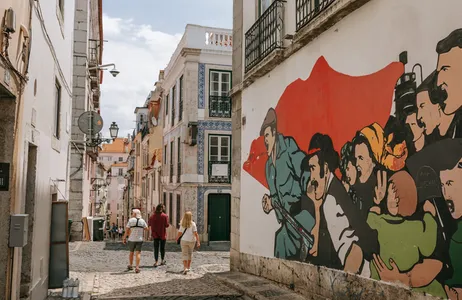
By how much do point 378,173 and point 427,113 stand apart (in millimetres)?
950

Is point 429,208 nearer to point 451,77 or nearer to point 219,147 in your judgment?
point 451,77

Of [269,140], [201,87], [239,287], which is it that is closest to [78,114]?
[201,87]

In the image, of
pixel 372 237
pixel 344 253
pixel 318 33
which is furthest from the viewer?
pixel 318 33

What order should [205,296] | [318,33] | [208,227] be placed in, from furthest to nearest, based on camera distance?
[208,227], [205,296], [318,33]

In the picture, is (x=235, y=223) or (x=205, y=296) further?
(x=235, y=223)

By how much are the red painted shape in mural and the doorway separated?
3.64m

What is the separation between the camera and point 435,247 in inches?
169

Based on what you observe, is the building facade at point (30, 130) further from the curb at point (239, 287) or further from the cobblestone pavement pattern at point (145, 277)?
the curb at point (239, 287)

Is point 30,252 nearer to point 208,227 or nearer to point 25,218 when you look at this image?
point 25,218

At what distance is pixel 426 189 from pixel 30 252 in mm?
4497

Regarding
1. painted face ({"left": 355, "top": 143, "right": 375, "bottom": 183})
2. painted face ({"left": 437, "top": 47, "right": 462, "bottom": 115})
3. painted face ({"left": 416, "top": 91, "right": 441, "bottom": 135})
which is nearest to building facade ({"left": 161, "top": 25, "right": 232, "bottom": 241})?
painted face ({"left": 355, "top": 143, "right": 375, "bottom": 183})

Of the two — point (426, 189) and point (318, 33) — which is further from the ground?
point (318, 33)

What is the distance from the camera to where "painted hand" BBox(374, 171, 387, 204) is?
502cm

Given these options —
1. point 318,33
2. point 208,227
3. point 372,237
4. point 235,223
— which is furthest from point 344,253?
point 208,227
